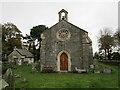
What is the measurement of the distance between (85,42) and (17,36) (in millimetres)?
28740

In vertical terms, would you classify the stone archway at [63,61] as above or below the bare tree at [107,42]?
below

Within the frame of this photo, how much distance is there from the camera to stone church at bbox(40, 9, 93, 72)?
77.6 ft

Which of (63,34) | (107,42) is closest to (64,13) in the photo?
(63,34)

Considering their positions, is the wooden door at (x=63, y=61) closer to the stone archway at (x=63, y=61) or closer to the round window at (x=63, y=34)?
the stone archway at (x=63, y=61)

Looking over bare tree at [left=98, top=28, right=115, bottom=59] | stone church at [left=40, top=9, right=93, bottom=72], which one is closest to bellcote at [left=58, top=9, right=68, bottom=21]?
stone church at [left=40, top=9, right=93, bottom=72]

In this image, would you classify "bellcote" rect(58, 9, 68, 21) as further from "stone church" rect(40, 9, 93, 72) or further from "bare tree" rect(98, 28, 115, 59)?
"bare tree" rect(98, 28, 115, 59)

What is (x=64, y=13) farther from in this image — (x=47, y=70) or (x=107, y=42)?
(x=107, y=42)

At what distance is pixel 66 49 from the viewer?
78.4 feet

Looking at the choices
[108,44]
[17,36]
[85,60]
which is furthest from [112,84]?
[17,36]

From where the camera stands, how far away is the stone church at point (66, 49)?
23641 mm

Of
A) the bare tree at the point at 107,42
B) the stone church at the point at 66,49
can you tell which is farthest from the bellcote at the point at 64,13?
the bare tree at the point at 107,42

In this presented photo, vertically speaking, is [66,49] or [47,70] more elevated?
[66,49]

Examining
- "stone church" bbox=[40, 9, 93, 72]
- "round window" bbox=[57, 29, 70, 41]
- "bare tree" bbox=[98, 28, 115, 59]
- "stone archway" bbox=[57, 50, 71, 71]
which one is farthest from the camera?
"bare tree" bbox=[98, 28, 115, 59]

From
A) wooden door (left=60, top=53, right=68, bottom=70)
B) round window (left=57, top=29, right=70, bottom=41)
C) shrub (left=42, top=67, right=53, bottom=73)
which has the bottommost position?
shrub (left=42, top=67, right=53, bottom=73)
